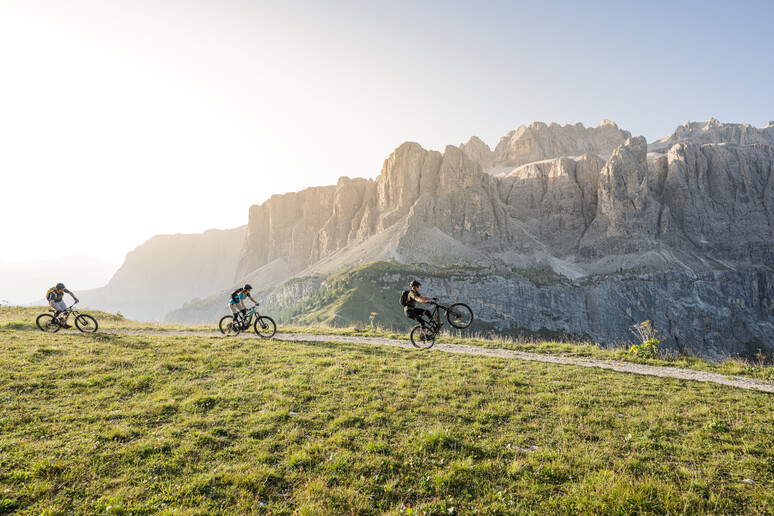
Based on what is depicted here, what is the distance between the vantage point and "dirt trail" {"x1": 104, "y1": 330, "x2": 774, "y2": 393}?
1583 centimetres

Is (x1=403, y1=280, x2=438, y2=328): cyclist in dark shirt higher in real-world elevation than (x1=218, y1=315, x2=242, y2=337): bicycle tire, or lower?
higher

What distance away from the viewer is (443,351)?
19891mm

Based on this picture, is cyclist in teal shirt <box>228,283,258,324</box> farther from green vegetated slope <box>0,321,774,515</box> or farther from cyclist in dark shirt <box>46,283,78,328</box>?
cyclist in dark shirt <box>46,283,78,328</box>

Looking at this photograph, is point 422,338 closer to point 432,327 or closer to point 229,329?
point 432,327

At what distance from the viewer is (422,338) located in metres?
20.9

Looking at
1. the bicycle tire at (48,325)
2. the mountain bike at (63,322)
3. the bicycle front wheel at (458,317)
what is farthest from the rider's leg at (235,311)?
the bicycle front wheel at (458,317)

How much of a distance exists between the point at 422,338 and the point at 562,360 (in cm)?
761

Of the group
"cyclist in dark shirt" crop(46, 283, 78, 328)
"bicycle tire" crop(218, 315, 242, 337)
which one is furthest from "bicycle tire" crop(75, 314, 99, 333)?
"bicycle tire" crop(218, 315, 242, 337)

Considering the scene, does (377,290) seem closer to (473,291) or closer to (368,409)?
(473,291)

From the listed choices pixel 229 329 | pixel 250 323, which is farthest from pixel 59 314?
pixel 250 323

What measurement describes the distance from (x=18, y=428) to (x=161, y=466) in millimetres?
5069

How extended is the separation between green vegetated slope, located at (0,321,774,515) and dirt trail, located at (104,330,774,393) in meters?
1.99

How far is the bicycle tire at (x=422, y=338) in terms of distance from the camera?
20.7 metres

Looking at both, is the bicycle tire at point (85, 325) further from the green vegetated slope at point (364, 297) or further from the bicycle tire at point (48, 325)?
the green vegetated slope at point (364, 297)
